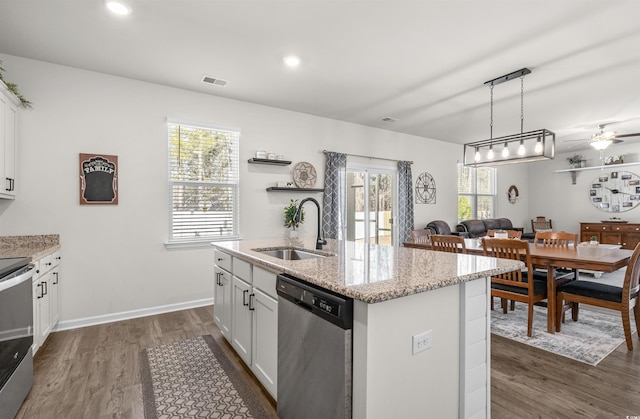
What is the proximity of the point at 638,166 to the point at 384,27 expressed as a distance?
27.0ft

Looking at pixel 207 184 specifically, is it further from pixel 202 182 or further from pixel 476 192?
pixel 476 192

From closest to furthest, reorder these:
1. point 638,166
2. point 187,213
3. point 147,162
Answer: point 147,162
point 187,213
point 638,166

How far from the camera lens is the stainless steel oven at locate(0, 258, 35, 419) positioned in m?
1.81

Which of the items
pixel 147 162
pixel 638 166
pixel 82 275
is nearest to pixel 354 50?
pixel 147 162

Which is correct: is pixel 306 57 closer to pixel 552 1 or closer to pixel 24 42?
pixel 552 1

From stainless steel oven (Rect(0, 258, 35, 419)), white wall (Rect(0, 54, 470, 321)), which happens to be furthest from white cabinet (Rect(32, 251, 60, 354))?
stainless steel oven (Rect(0, 258, 35, 419))

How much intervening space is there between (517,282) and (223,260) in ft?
9.30

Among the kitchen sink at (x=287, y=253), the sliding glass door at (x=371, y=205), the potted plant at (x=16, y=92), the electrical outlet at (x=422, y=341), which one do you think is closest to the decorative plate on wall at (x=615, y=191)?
the sliding glass door at (x=371, y=205)

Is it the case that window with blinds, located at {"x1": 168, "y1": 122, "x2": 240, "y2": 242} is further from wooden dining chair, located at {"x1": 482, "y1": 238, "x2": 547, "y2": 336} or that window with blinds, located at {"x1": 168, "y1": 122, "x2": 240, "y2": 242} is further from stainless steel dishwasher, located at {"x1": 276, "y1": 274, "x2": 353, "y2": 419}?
wooden dining chair, located at {"x1": 482, "y1": 238, "x2": 547, "y2": 336}

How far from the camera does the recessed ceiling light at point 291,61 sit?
10.6ft

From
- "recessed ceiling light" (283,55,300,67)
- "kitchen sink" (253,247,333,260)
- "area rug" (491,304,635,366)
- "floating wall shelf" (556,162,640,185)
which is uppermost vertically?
"recessed ceiling light" (283,55,300,67)

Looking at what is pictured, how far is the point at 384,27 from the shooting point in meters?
2.70

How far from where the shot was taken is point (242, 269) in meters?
2.47

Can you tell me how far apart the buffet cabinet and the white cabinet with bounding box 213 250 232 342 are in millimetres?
8599
